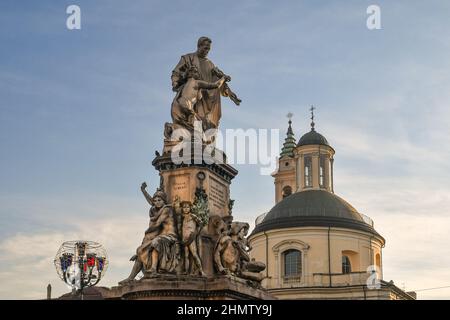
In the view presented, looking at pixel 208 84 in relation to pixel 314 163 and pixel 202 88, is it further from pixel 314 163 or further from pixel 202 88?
pixel 314 163

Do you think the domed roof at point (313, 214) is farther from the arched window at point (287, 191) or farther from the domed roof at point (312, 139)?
the arched window at point (287, 191)

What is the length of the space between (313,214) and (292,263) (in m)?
4.44

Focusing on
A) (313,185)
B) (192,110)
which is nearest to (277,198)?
(313,185)

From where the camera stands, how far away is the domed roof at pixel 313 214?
67188mm

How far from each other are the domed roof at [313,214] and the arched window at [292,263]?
87.0 inches

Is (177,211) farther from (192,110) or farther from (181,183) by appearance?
(192,110)

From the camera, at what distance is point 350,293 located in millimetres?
65000

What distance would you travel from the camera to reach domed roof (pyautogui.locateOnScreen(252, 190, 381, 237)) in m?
67.2

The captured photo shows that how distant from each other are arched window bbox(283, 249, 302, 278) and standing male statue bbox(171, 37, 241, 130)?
47.3m

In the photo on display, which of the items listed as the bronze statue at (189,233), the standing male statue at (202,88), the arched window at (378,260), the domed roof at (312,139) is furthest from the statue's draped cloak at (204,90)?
the domed roof at (312,139)

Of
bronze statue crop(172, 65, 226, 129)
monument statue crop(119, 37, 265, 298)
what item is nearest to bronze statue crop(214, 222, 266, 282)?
monument statue crop(119, 37, 265, 298)

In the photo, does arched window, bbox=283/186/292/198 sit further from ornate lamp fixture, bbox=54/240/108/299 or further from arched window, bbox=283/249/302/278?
ornate lamp fixture, bbox=54/240/108/299

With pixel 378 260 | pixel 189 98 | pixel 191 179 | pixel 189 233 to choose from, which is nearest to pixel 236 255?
pixel 189 233
